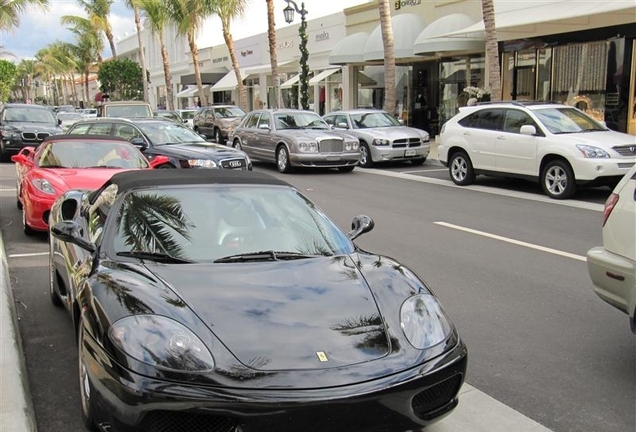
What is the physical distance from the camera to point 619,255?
170 inches

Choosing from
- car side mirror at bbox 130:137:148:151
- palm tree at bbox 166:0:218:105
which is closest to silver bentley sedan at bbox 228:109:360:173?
car side mirror at bbox 130:137:148:151

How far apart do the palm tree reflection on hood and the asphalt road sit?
1120 millimetres

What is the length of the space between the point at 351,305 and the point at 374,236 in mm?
5502

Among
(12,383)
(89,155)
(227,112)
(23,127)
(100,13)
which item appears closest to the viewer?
(12,383)

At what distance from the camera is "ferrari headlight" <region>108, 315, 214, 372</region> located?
2.80 m

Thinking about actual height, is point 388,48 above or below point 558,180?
above

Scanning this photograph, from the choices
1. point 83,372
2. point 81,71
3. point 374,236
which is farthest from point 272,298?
point 81,71

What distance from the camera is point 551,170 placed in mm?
12117

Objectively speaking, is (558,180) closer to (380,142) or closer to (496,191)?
(496,191)

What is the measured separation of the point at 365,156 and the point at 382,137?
0.81 meters

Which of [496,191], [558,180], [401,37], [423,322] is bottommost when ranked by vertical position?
[496,191]

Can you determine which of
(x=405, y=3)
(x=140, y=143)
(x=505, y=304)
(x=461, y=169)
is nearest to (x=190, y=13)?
(x=405, y=3)

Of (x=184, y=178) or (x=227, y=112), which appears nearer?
(x=184, y=178)

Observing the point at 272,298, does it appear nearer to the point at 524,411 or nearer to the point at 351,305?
the point at 351,305
